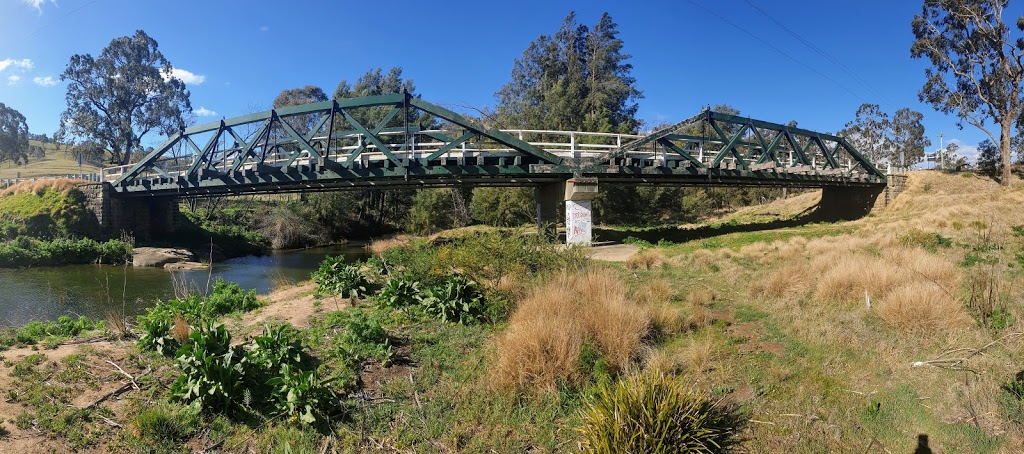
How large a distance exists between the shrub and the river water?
8472mm

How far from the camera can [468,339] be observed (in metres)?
7.43

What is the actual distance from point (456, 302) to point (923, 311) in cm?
666

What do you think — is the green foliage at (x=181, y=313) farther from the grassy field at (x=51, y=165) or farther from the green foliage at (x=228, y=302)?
the grassy field at (x=51, y=165)

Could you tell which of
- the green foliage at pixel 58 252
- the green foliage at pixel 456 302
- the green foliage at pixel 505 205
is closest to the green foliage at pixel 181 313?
the green foliage at pixel 456 302

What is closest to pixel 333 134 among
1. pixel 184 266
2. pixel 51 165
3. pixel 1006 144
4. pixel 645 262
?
pixel 184 266

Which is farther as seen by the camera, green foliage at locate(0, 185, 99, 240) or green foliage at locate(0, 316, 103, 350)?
green foliage at locate(0, 185, 99, 240)

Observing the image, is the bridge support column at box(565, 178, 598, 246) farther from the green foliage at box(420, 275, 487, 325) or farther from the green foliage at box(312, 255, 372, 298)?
the green foliage at box(420, 275, 487, 325)

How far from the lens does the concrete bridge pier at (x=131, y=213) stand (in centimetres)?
3319

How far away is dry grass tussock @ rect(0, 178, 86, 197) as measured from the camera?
112 ft

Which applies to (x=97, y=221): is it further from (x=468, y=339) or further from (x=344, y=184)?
(x=468, y=339)

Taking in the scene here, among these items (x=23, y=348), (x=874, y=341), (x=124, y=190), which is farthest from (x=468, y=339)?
(x=124, y=190)

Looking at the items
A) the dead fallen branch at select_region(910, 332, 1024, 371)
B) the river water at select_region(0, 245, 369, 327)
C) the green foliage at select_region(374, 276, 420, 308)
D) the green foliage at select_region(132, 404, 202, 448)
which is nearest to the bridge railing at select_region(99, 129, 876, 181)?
the river water at select_region(0, 245, 369, 327)

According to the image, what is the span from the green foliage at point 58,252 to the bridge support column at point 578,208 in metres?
22.1

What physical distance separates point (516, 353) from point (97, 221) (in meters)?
38.0
